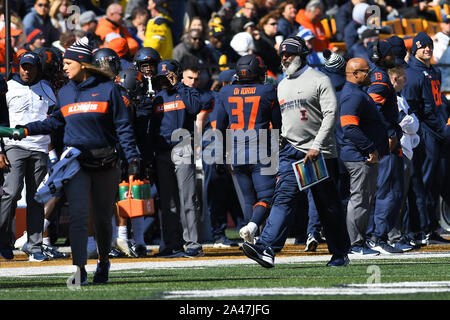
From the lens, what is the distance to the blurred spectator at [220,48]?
712 inches

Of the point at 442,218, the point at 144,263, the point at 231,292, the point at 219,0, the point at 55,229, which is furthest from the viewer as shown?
the point at 219,0

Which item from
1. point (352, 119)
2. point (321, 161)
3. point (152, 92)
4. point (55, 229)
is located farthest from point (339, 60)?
point (55, 229)

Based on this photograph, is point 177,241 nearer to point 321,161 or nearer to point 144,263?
point 144,263

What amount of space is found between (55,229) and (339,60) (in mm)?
4972

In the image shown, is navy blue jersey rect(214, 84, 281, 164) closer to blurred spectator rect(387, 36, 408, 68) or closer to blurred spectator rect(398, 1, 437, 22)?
blurred spectator rect(387, 36, 408, 68)

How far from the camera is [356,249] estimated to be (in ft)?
41.2

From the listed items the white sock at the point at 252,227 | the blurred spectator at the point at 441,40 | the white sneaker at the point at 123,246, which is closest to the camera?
the white sock at the point at 252,227

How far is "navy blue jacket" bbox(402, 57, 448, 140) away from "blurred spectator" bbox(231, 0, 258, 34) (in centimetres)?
514

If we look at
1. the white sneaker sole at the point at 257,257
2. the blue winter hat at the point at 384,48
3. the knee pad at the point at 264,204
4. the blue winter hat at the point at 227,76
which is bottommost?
the white sneaker sole at the point at 257,257

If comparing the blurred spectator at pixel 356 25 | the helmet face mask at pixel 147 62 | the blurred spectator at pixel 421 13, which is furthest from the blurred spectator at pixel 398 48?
the blurred spectator at pixel 421 13

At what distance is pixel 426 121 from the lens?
47.5 ft

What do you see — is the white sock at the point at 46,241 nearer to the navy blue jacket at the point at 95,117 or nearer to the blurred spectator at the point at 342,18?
the navy blue jacket at the point at 95,117

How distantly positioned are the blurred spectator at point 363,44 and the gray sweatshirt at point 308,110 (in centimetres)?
777

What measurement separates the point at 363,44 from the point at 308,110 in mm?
8627
